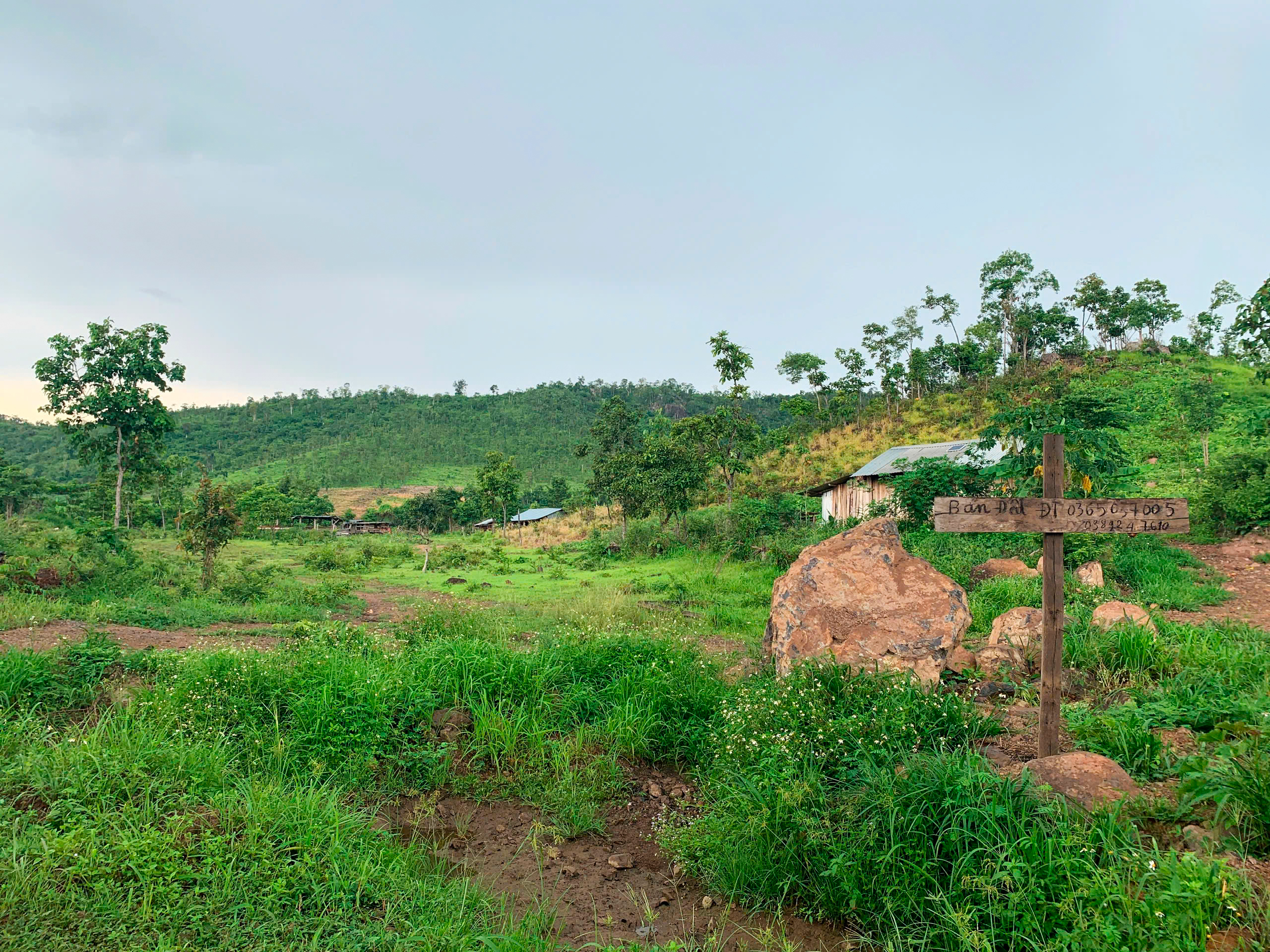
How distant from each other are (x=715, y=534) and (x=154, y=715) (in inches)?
659

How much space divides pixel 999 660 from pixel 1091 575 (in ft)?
17.0

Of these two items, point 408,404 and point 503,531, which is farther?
point 408,404

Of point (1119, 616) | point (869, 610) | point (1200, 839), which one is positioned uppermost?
point (869, 610)

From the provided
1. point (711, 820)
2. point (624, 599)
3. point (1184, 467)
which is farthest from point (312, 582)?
point (1184, 467)

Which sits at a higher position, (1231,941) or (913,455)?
(913,455)

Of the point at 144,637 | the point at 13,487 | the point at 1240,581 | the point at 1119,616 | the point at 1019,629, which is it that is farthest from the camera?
the point at 13,487

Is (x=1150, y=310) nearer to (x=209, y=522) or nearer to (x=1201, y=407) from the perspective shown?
(x=1201, y=407)

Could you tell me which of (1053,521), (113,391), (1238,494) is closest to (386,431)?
(113,391)

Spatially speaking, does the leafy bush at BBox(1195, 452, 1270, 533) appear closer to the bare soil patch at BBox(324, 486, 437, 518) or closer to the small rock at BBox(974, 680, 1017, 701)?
the small rock at BBox(974, 680, 1017, 701)

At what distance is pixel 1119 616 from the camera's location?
7.10 metres

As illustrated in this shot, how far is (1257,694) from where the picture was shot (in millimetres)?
4832

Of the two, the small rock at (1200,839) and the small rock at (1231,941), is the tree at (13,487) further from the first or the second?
the small rock at (1231,941)

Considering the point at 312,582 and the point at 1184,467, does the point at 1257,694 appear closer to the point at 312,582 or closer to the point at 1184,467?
the point at 312,582

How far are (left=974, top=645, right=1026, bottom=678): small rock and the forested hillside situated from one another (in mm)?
61255
